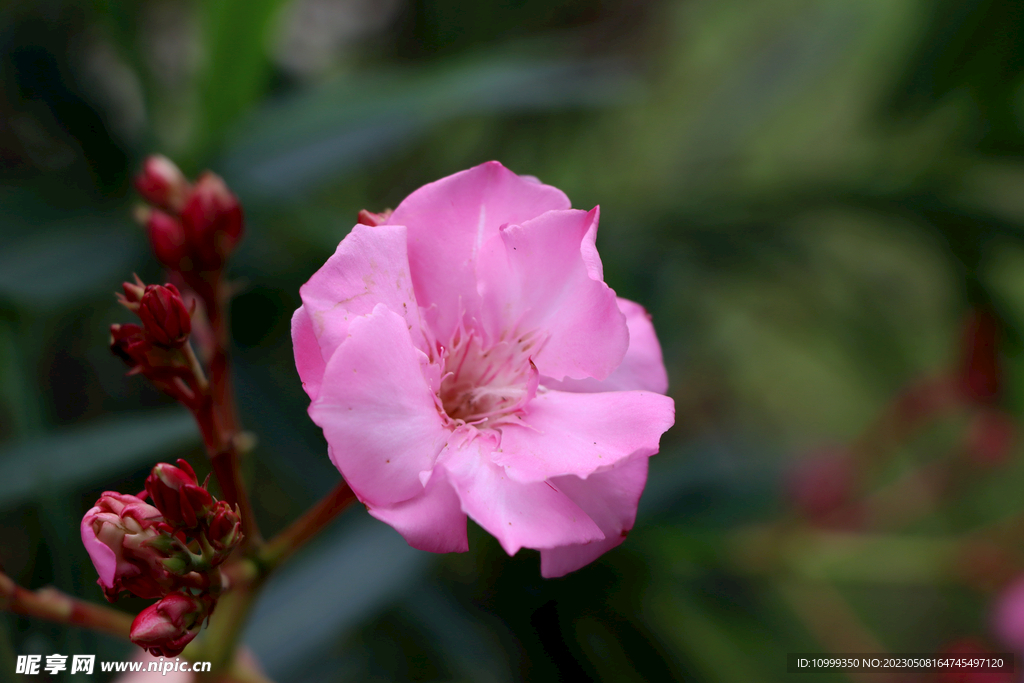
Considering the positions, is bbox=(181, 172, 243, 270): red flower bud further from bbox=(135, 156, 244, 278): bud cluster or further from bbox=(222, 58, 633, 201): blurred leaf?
bbox=(222, 58, 633, 201): blurred leaf

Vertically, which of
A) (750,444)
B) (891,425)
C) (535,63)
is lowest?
(750,444)

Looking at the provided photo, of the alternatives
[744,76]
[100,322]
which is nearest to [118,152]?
[100,322]

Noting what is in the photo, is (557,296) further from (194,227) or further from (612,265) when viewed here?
(612,265)

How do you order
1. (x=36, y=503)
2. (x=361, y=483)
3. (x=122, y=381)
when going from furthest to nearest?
1. (x=122, y=381)
2. (x=36, y=503)
3. (x=361, y=483)

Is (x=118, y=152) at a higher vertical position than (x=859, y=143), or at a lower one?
higher

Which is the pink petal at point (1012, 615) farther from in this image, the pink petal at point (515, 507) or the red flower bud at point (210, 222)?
the red flower bud at point (210, 222)

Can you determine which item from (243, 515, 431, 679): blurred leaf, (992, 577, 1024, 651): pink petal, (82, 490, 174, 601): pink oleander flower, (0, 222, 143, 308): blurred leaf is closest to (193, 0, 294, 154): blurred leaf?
(0, 222, 143, 308): blurred leaf

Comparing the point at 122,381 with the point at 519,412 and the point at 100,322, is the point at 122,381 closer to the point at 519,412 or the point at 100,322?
the point at 100,322

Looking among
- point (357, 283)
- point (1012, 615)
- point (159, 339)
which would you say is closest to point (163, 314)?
point (159, 339)
